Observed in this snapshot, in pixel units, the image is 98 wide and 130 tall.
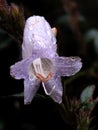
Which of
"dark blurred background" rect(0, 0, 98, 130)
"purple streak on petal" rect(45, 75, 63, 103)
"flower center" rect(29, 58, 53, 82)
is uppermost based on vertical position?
"flower center" rect(29, 58, 53, 82)

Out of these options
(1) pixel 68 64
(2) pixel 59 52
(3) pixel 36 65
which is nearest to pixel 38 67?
(3) pixel 36 65

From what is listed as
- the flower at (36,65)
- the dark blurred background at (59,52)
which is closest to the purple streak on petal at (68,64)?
the flower at (36,65)

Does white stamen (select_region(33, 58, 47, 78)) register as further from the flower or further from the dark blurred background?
the dark blurred background

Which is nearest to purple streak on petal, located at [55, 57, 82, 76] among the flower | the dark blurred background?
the flower

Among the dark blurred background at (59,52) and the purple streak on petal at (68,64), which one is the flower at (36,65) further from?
the dark blurred background at (59,52)

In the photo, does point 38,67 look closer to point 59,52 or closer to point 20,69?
point 20,69

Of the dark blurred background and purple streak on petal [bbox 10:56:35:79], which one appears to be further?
the dark blurred background
